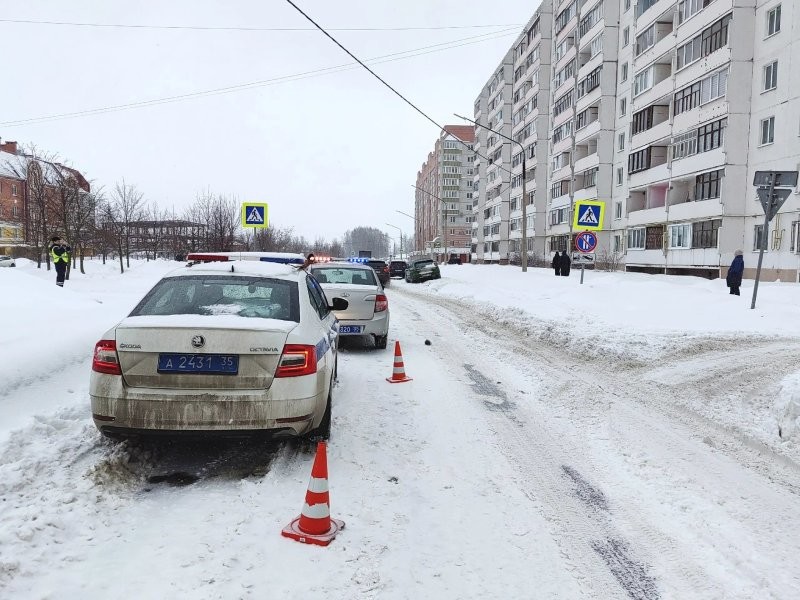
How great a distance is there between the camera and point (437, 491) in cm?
404

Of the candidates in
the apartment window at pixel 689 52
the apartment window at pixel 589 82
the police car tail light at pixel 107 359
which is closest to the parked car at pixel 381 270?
the apartment window at pixel 689 52

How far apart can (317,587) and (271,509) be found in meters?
→ 0.94

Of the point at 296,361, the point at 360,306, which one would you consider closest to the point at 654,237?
the point at 360,306

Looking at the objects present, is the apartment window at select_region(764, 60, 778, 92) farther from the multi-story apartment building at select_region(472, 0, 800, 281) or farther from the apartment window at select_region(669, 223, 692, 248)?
the apartment window at select_region(669, 223, 692, 248)

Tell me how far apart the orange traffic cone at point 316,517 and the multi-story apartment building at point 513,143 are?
163 ft

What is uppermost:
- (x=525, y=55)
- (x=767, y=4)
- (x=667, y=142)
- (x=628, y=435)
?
(x=525, y=55)

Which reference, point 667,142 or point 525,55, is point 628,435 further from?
point 525,55

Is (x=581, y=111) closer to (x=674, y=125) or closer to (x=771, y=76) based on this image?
(x=674, y=125)

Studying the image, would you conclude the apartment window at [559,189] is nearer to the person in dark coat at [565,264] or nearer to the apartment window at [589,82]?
the apartment window at [589,82]

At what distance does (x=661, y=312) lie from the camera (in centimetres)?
1375

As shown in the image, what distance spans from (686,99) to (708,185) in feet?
18.7

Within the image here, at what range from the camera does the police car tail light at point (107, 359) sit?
4020 mm

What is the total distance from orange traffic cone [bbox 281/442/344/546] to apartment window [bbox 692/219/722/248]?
31834mm

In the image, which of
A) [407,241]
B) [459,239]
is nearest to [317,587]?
[459,239]
